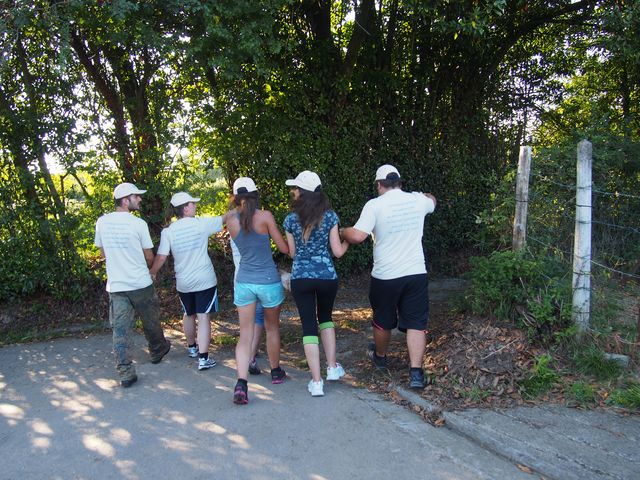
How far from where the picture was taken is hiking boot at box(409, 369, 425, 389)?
4555mm

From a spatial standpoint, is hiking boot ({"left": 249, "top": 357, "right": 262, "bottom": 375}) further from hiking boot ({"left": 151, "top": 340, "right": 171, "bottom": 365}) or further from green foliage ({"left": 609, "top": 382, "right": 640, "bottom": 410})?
green foliage ({"left": 609, "top": 382, "right": 640, "bottom": 410})

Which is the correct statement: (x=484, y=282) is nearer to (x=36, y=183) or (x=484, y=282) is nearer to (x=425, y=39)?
(x=425, y=39)

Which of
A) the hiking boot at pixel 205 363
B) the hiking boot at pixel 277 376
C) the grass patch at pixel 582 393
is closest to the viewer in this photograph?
the grass patch at pixel 582 393

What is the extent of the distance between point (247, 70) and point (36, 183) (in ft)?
10.6

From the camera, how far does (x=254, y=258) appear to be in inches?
183

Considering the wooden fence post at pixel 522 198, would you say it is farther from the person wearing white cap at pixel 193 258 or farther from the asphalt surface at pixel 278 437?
the person wearing white cap at pixel 193 258

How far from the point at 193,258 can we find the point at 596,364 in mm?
3880

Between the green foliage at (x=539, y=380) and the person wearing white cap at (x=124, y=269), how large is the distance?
362 centimetres

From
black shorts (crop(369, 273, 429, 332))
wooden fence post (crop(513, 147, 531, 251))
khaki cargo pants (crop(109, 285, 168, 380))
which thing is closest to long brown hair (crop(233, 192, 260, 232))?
black shorts (crop(369, 273, 429, 332))

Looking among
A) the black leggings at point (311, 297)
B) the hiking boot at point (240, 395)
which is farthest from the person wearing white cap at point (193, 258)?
the black leggings at point (311, 297)

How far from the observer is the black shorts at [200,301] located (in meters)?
5.36

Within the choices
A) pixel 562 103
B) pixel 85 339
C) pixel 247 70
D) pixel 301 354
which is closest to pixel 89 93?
pixel 247 70

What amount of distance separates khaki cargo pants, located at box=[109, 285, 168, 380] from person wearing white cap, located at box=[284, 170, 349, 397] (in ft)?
5.31

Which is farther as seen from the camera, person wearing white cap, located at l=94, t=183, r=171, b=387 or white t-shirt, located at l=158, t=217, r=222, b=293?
white t-shirt, located at l=158, t=217, r=222, b=293
